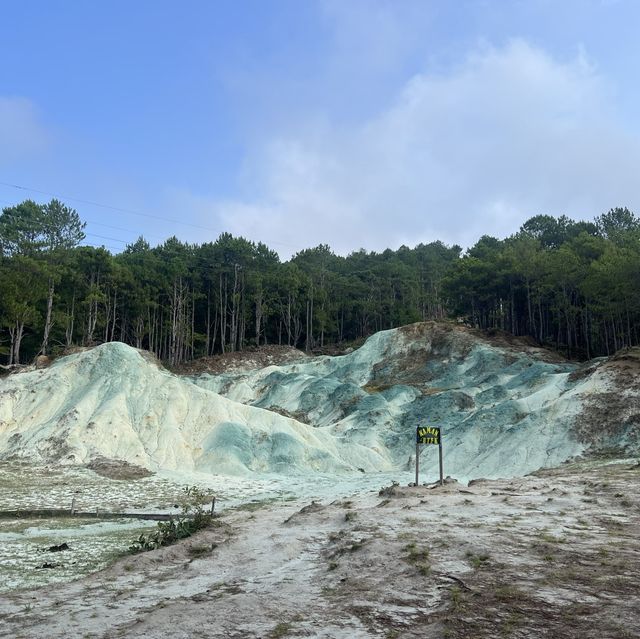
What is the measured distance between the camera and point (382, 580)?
907cm

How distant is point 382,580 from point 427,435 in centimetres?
1277

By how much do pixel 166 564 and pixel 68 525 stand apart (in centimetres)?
765

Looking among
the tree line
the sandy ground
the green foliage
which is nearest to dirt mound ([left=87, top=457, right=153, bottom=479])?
the green foliage

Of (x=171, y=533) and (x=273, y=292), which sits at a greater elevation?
(x=273, y=292)

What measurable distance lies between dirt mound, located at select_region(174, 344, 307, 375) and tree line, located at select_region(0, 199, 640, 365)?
4.90 metres

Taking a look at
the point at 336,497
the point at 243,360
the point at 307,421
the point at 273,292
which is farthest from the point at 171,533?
the point at 273,292

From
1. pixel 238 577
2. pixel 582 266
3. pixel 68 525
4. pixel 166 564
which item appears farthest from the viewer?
pixel 582 266

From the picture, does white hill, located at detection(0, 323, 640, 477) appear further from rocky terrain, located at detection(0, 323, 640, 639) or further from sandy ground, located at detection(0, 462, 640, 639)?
sandy ground, located at detection(0, 462, 640, 639)

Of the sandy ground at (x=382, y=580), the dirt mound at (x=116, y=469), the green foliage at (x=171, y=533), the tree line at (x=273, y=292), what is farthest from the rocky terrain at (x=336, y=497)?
the tree line at (x=273, y=292)

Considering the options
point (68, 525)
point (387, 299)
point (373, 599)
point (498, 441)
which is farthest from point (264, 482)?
point (387, 299)

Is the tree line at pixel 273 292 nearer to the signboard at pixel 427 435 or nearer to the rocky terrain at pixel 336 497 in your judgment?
the rocky terrain at pixel 336 497

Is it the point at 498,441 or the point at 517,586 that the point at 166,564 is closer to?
the point at 517,586

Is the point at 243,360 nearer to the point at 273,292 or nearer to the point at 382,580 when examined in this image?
the point at 273,292

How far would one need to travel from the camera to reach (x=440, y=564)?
9.52m
